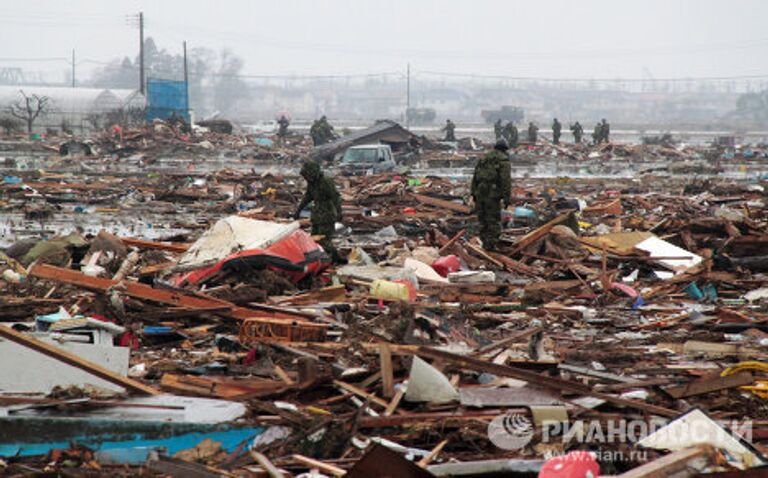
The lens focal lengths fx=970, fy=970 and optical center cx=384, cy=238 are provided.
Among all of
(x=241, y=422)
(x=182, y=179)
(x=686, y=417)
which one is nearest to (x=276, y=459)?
(x=241, y=422)

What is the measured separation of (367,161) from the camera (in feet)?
107

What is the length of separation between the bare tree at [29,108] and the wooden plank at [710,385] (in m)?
52.8

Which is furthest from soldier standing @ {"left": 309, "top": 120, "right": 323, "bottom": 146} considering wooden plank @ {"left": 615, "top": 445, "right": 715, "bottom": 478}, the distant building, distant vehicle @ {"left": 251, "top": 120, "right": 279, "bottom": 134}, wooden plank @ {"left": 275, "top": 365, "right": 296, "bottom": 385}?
wooden plank @ {"left": 615, "top": 445, "right": 715, "bottom": 478}

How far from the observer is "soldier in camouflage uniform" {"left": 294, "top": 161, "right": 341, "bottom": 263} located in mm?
13484

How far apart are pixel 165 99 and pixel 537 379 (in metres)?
56.3

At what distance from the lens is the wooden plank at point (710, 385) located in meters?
6.85

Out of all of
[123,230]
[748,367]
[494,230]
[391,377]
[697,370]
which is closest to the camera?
[391,377]

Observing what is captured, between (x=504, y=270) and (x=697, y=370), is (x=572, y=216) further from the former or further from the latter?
(x=697, y=370)

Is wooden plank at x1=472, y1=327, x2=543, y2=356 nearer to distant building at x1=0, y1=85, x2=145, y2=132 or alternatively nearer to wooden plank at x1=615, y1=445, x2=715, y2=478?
wooden plank at x1=615, y1=445, x2=715, y2=478

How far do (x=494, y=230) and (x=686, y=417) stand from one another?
8.78 metres

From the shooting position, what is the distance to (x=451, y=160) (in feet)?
136

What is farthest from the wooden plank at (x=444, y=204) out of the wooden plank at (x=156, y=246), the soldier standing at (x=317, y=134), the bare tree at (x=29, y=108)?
the bare tree at (x=29, y=108)

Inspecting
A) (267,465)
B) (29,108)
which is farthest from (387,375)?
(29,108)

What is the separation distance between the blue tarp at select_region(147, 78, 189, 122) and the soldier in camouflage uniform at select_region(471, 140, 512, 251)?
45044 mm
